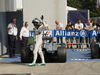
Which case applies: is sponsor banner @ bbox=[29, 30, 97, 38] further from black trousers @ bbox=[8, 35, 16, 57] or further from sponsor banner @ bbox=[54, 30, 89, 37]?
black trousers @ bbox=[8, 35, 16, 57]

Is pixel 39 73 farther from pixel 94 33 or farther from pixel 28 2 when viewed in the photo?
pixel 28 2

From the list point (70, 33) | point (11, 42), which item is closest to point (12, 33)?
point (11, 42)

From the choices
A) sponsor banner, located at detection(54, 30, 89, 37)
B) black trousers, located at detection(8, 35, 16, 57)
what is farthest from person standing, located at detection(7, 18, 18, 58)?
sponsor banner, located at detection(54, 30, 89, 37)

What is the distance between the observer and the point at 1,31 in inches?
651

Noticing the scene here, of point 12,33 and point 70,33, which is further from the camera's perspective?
point 70,33

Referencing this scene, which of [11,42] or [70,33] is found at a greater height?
[70,33]

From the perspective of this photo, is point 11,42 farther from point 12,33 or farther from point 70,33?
point 70,33

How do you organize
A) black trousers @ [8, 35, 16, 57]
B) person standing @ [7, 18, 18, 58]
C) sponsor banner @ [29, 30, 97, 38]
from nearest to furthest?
1. person standing @ [7, 18, 18, 58]
2. black trousers @ [8, 35, 16, 57]
3. sponsor banner @ [29, 30, 97, 38]

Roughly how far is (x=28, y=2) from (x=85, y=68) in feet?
38.2

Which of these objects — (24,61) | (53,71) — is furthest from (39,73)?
(24,61)

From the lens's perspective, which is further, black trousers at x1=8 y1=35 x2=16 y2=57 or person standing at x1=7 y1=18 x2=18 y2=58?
black trousers at x1=8 y1=35 x2=16 y2=57

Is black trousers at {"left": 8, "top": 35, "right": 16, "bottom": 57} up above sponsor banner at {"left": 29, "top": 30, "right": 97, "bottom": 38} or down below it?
below

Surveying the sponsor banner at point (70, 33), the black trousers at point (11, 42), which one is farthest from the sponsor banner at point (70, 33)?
the black trousers at point (11, 42)

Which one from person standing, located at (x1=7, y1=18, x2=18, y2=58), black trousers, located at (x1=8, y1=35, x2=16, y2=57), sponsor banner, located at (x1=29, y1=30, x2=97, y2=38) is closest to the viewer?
person standing, located at (x1=7, y1=18, x2=18, y2=58)
